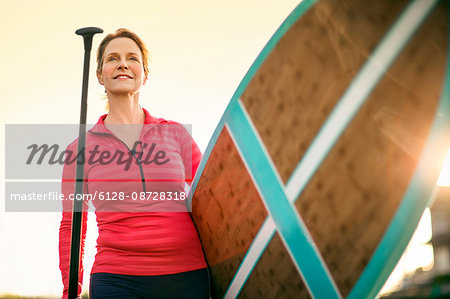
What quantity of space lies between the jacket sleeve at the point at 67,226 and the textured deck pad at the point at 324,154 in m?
0.43

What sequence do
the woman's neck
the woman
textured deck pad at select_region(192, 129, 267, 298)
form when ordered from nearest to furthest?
the woman → textured deck pad at select_region(192, 129, 267, 298) → the woman's neck

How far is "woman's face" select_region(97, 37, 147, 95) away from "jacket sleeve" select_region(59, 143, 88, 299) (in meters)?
0.26

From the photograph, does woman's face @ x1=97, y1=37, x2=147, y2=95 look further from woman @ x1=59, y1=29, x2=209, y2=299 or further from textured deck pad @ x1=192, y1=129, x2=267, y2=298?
textured deck pad @ x1=192, y1=129, x2=267, y2=298

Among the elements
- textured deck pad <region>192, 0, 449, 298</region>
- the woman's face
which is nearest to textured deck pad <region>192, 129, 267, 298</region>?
textured deck pad <region>192, 0, 449, 298</region>

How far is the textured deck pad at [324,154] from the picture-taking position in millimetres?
1349

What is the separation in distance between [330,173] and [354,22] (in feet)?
1.43

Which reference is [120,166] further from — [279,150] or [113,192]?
[279,150]

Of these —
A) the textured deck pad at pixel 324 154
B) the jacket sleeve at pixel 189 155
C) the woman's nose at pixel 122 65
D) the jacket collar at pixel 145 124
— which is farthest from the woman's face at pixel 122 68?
the textured deck pad at pixel 324 154

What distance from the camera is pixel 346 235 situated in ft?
4.70

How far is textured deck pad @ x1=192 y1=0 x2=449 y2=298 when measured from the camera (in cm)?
135

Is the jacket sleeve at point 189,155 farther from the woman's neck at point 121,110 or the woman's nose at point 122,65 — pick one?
the woman's nose at point 122,65

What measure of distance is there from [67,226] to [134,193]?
335 millimetres

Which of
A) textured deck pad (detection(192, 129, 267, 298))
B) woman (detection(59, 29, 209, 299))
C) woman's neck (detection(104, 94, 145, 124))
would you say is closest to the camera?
woman (detection(59, 29, 209, 299))

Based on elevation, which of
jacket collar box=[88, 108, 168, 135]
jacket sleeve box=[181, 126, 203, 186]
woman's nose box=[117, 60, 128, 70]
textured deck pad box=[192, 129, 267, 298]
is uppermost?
woman's nose box=[117, 60, 128, 70]
